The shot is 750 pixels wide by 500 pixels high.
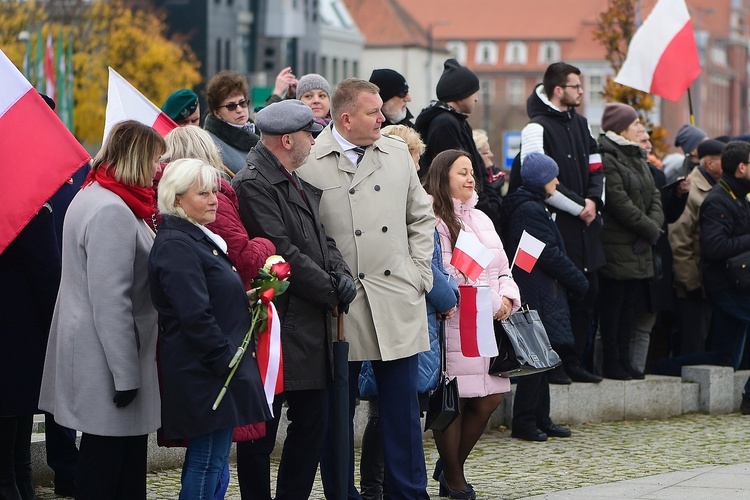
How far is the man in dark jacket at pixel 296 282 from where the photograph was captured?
22.1 ft

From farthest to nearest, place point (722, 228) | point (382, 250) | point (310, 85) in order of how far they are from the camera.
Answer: point (722, 228), point (310, 85), point (382, 250)

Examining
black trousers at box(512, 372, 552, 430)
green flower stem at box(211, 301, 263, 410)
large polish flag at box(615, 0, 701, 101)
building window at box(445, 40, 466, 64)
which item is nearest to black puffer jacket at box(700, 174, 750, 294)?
large polish flag at box(615, 0, 701, 101)

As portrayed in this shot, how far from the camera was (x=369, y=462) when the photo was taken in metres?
7.93

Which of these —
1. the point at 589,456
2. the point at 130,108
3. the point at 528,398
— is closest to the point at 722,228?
the point at 528,398

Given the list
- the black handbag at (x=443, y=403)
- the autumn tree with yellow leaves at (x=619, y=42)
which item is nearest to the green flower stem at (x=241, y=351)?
the black handbag at (x=443, y=403)

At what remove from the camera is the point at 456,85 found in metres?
9.87

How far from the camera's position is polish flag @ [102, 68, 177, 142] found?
879cm

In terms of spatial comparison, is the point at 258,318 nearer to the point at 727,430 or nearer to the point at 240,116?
the point at 240,116

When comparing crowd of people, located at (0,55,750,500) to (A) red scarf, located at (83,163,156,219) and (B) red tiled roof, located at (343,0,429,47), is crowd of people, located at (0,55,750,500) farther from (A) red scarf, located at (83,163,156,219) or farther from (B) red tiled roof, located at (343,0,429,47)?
(B) red tiled roof, located at (343,0,429,47)

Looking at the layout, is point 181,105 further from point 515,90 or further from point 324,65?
point 515,90

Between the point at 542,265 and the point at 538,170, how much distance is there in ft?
2.14

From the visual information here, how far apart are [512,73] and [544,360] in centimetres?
13165

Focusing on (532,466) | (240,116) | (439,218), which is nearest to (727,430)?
(532,466)

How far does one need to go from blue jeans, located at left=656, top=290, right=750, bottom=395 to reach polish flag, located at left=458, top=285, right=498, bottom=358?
425cm
